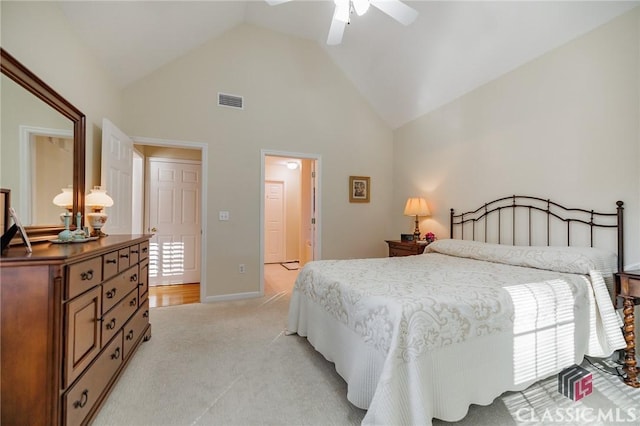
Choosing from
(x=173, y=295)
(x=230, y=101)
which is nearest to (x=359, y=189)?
(x=230, y=101)

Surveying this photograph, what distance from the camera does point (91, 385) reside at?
150 cm

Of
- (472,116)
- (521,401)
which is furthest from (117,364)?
(472,116)

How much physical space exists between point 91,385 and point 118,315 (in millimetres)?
456

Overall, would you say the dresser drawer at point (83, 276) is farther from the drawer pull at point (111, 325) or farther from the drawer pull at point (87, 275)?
the drawer pull at point (111, 325)

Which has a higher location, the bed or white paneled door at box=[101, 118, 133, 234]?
white paneled door at box=[101, 118, 133, 234]

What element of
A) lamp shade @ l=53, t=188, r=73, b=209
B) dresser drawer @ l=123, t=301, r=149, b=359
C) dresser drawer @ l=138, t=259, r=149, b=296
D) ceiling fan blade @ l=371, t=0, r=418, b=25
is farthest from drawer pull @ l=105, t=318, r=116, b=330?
ceiling fan blade @ l=371, t=0, r=418, b=25

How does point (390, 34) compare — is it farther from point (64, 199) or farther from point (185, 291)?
point (185, 291)

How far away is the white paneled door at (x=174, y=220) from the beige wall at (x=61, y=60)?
1.48 metres

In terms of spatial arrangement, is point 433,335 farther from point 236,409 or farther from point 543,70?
point 543,70

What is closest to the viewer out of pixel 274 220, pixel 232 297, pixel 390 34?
pixel 390 34

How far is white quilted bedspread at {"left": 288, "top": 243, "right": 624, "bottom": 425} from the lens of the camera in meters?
1.36

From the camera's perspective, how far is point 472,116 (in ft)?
11.4

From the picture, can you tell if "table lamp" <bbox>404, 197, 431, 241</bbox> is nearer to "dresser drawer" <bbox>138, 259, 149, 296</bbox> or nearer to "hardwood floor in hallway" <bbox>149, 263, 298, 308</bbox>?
"hardwood floor in hallway" <bbox>149, 263, 298, 308</bbox>

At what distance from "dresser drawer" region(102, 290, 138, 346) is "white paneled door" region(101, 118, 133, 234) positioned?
100 centimetres
